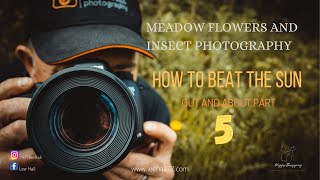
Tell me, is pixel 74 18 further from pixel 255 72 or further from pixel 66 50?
pixel 255 72

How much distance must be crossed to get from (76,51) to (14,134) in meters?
0.26

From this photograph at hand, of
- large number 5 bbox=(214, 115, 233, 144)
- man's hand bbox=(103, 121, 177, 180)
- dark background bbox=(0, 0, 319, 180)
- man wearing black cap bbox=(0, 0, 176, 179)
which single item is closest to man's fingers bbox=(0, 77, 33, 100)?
man wearing black cap bbox=(0, 0, 176, 179)

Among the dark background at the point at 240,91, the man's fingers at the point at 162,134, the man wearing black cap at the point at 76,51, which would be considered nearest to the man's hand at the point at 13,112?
the man wearing black cap at the point at 76,51

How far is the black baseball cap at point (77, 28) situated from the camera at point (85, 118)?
2.5 inches

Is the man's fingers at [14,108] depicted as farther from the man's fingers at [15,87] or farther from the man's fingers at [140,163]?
the man's fingers at [140,163]

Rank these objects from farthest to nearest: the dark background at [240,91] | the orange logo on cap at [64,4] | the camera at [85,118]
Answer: the dark background at [240,91]
the orange logo on cap at [64,4]
the camera at [85,118]

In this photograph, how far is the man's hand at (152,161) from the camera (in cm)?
115

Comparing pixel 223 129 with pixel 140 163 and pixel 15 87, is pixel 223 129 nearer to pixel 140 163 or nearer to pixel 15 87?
pixel 140 163

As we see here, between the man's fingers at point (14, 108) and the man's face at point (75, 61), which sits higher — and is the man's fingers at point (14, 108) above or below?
below

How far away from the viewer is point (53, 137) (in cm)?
109

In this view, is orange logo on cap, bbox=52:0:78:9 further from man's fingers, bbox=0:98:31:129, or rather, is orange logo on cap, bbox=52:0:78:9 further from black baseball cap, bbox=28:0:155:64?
man's fingers, bbox=0:98:31:129

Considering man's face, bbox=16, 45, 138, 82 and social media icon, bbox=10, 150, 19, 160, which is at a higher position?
man's face, bbox=16, 45, 138, 82

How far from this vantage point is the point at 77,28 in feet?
3.73

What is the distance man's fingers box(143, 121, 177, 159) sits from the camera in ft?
3.71
